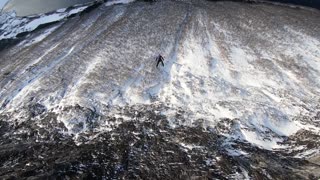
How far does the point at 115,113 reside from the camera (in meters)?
27.5

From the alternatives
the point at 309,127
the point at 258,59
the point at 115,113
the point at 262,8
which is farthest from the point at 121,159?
the point at 262,8

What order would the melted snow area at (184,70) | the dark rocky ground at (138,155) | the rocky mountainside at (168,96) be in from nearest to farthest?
1. the dark rocky ground at (138,155)
2. the rocky mountainside at (168,96)
3. the melted snow area at (184,70)

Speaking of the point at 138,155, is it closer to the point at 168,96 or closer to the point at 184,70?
the point at 168,96

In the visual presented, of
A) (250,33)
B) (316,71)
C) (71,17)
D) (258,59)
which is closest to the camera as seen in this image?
(316,71)

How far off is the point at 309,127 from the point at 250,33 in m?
16.8

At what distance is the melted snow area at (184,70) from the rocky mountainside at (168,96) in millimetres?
102

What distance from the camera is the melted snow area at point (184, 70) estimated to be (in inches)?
1041

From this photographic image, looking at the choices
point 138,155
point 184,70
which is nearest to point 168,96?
point 184,70

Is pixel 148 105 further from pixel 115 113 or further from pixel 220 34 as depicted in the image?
pixel 220 34

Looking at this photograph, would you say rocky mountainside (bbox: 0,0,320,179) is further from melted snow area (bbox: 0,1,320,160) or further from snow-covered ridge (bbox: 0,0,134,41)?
snow-covered ridge (bbox: 0,0,134,41)

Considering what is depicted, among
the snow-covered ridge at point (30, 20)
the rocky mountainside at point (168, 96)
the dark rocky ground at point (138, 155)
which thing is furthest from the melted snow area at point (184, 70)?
the snow-covered ridge at point (30, 20)

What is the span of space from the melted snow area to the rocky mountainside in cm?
10

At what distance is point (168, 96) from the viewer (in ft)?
96.2

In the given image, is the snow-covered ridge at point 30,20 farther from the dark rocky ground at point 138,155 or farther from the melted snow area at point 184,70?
the dark rocky ground at point 138,155
